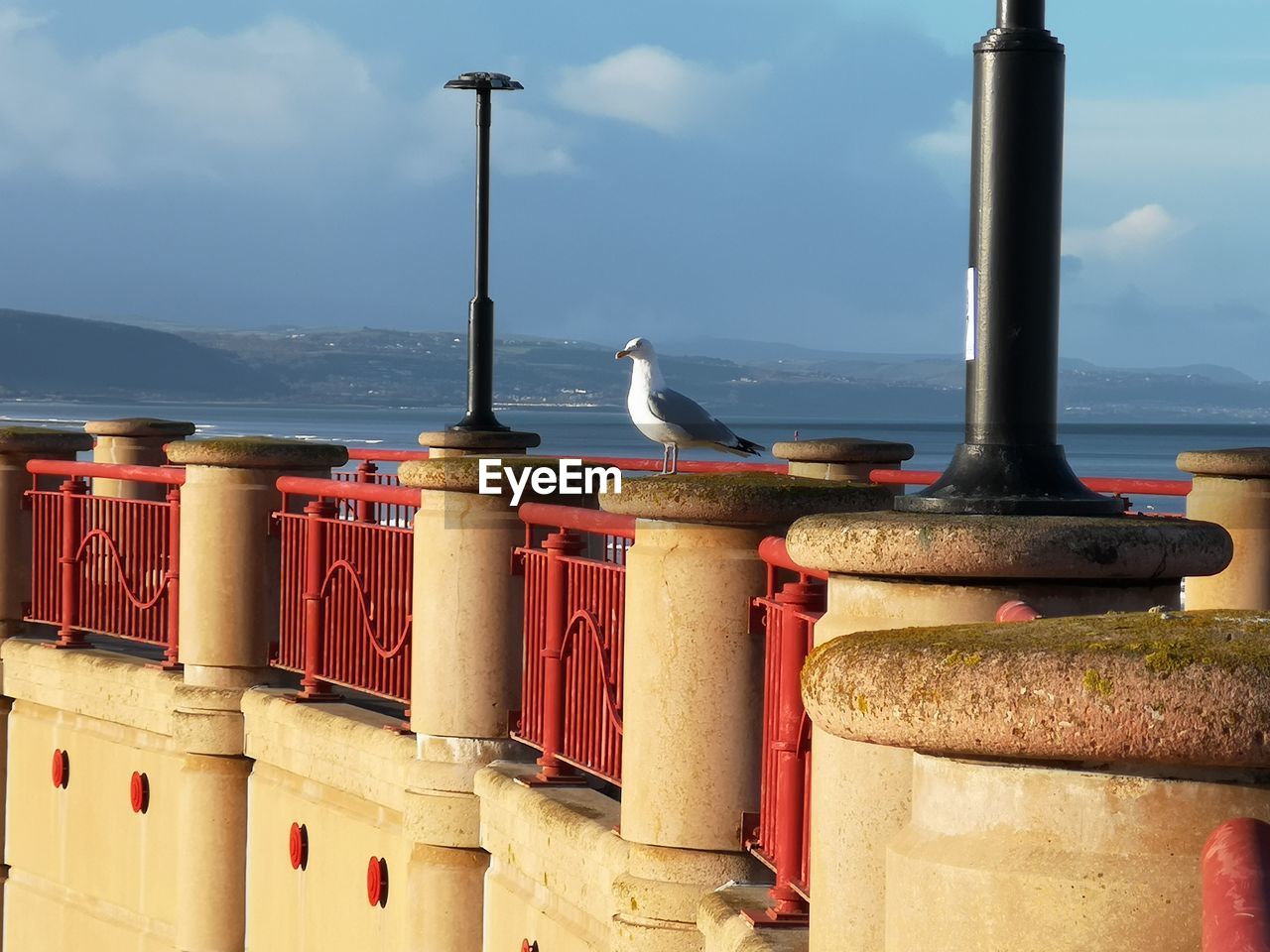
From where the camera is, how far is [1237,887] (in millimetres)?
2492

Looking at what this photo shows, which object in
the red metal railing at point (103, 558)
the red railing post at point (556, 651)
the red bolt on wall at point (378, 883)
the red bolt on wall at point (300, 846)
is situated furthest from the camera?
the red metal railing at point (103, 558)

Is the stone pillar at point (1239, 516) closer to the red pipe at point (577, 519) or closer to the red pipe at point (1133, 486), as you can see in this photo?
the red pipe at point (1133, 486)

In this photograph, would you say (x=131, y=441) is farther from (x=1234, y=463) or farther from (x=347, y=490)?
(x=1234, y=463)

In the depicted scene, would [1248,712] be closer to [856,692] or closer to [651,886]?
[856,692]

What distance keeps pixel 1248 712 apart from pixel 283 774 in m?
7.96

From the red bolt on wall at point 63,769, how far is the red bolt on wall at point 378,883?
3229 millimetres

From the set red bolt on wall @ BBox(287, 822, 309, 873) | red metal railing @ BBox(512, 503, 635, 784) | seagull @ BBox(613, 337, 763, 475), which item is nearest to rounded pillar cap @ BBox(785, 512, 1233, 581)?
red metal railing @ BBox(512, 503, 635, 784)

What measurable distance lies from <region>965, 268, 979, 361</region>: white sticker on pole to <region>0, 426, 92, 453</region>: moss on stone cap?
9.04 metres

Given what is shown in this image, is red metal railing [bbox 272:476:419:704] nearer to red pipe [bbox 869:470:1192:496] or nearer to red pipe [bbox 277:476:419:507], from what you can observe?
red pipe [bbox 277:476:419:507]

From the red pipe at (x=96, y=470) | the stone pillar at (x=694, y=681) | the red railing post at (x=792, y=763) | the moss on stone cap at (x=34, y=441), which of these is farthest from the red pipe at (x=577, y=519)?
the moss on stone cap at (x=34, y=441)

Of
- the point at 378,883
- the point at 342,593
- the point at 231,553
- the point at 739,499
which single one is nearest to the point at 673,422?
the point at 342,593

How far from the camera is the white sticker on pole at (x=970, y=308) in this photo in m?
4.80

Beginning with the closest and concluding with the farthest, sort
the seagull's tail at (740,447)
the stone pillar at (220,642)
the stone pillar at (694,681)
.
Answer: the stone pillar at (694,681), the seagull's tail at (740,447), the stone pillar at (220,642)

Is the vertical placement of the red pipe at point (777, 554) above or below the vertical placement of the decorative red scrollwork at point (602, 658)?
above
